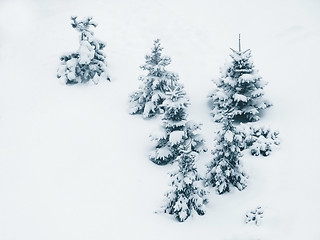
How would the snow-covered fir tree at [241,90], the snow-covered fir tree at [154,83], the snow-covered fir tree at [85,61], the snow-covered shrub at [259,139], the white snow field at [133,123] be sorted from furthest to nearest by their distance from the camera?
the snow-covered fir tree at [85,61], the snow-covered fir tree at [154,83], the snow-covered fir tree at [241,90], the snow-covered shrub at [259,139], the white snow field at [133,123]

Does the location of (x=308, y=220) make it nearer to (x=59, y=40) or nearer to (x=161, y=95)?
(x=161, y=95)

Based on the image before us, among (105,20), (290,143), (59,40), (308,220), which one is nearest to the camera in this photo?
(308,220)

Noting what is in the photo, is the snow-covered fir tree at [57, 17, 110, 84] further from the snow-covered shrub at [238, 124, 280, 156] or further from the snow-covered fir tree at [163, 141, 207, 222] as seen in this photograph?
the snow-covered fir tree at [163, 141, 207, 222]

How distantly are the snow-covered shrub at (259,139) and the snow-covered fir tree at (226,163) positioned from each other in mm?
1466

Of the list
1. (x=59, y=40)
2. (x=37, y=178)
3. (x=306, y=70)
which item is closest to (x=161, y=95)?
(x=37, y=178)

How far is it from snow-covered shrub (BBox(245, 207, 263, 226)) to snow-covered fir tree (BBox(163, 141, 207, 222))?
5.63 ft

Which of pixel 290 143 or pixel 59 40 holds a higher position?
pixel 59 40

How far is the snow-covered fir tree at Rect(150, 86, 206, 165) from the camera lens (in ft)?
54.3

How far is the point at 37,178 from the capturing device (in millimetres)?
16562

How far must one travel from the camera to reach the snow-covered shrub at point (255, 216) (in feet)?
46.2

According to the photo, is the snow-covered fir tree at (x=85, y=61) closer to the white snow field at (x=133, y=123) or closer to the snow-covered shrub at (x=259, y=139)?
the white snow field at (x=133, y=123)

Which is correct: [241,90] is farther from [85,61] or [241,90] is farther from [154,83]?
[85,61]

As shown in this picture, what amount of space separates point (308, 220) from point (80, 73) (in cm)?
1493

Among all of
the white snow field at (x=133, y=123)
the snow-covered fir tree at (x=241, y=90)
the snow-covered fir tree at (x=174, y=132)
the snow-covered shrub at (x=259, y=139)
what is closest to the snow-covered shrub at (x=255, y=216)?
the white snow field at (x=133, y=123)
